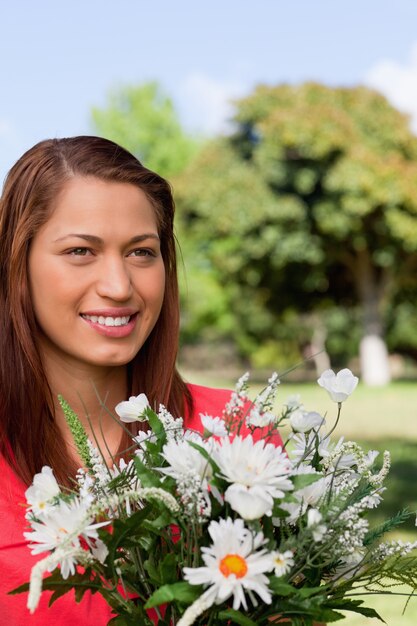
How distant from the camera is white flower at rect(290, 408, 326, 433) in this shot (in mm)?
1576

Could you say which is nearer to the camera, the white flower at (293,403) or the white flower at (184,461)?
the white flower at (184,461)

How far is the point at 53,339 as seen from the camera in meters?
2.22

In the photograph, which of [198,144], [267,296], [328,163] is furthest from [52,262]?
[198,144]

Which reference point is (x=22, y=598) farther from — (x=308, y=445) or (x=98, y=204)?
(x=98, y=204)

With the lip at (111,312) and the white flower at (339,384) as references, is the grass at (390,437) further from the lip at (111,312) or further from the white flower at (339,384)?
the lip at (111,312)

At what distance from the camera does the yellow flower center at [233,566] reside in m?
1.32

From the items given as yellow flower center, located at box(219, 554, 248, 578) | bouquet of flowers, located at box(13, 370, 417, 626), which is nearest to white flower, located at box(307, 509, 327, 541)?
bouquet of flowers, located at box(13, 370, 417, 626)

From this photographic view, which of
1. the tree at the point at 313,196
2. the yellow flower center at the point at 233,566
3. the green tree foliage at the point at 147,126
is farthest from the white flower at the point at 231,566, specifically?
the green tree foliage at the point at 147,126

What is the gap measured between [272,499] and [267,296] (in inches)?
1271

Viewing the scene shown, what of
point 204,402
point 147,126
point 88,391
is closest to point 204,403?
point 204,402

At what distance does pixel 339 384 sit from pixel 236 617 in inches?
18.3

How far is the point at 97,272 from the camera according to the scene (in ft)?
6.86

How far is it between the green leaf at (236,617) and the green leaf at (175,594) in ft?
0.22

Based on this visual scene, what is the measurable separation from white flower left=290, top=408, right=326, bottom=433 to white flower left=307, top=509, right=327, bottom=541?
21cm
